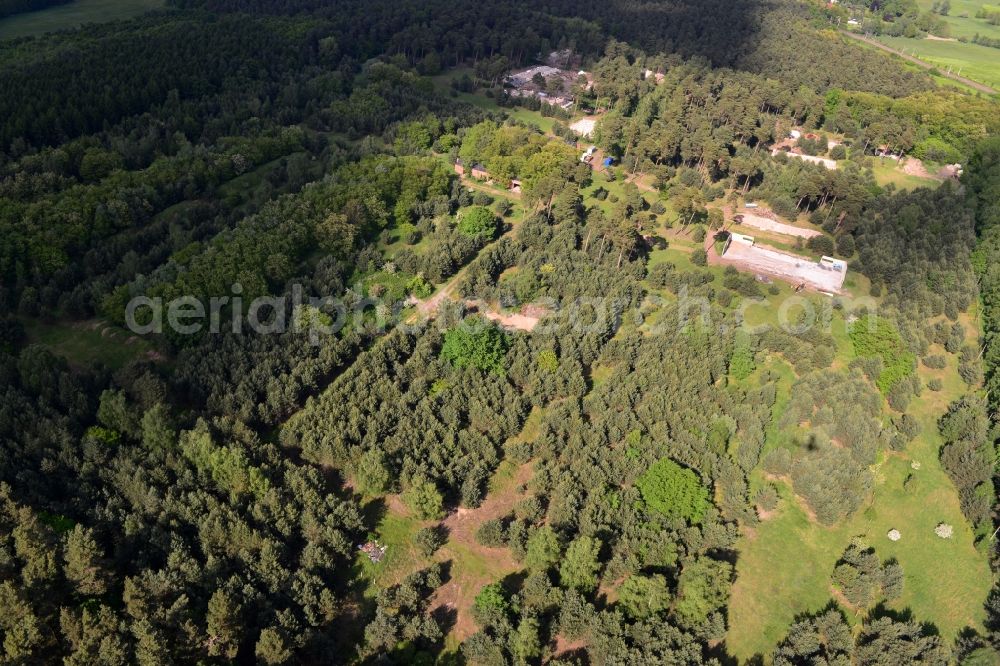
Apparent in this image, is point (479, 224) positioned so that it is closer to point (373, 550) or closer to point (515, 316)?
point (515, 316)

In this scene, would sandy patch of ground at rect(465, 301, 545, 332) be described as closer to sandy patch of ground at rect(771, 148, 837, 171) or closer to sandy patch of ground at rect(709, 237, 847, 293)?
sandy patch of ground at rect(709, 237, 847, 293)

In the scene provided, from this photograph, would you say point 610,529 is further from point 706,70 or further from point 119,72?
point 706,70

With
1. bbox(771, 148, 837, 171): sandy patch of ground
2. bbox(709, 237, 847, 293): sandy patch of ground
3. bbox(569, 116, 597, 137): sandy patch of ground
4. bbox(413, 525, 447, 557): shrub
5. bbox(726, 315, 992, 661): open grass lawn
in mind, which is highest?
bbox(569, 116, 597, 137): sandy patch of ground

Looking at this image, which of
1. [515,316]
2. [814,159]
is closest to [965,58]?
[814,159]

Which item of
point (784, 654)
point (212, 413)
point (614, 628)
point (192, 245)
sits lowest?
point (784, 654)

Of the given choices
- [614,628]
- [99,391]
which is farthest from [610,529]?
[99,391]

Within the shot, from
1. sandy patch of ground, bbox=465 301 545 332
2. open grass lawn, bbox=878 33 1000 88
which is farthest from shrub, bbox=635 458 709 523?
open grass lawn, bbox=878 33 1000 88
